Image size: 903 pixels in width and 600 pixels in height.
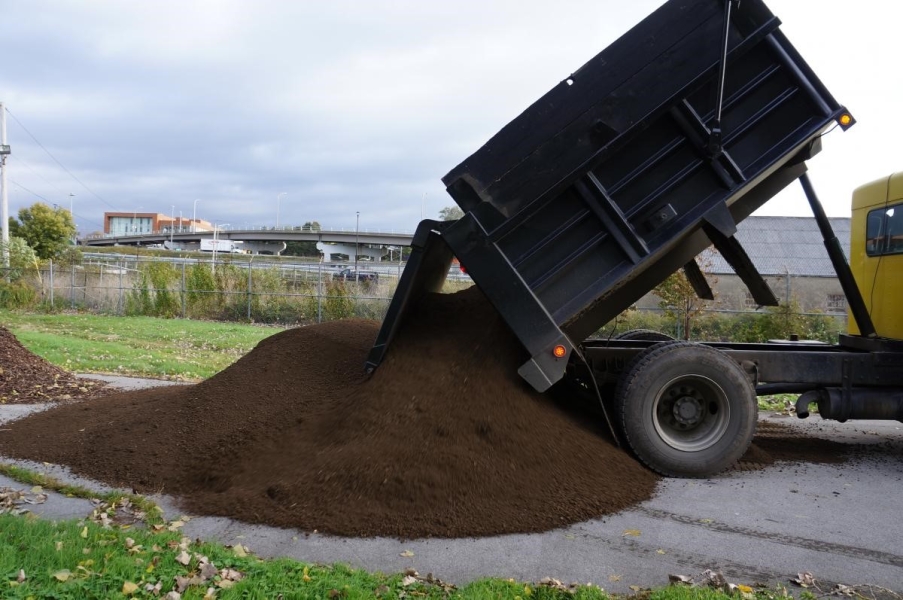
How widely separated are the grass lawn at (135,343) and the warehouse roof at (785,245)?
16.7 metres

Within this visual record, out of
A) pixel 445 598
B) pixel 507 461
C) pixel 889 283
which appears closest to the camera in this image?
pixel 445 598

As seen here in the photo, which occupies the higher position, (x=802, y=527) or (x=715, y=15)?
(x=715, y=15)

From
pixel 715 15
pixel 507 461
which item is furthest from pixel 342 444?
pixel 715 15

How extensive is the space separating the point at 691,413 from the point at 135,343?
562 inches

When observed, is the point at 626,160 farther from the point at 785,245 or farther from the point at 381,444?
the point at 785,245

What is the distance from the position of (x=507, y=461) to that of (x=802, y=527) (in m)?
2.06

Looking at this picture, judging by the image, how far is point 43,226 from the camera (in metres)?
48.8

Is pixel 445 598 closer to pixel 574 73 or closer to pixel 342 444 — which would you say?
pixel 342 444

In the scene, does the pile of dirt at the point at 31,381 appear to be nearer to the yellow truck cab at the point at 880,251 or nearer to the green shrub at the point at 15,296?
the yellow truck cab at the point at 880,251

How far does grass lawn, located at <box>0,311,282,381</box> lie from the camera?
12713 millimetres

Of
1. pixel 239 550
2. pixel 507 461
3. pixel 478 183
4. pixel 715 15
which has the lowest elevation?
pixel 239 550

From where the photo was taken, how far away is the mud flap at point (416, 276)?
5.82 metres

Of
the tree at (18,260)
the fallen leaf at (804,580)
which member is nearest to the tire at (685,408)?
the fallen leaf at (804,580)

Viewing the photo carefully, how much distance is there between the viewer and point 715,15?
5344 mm
